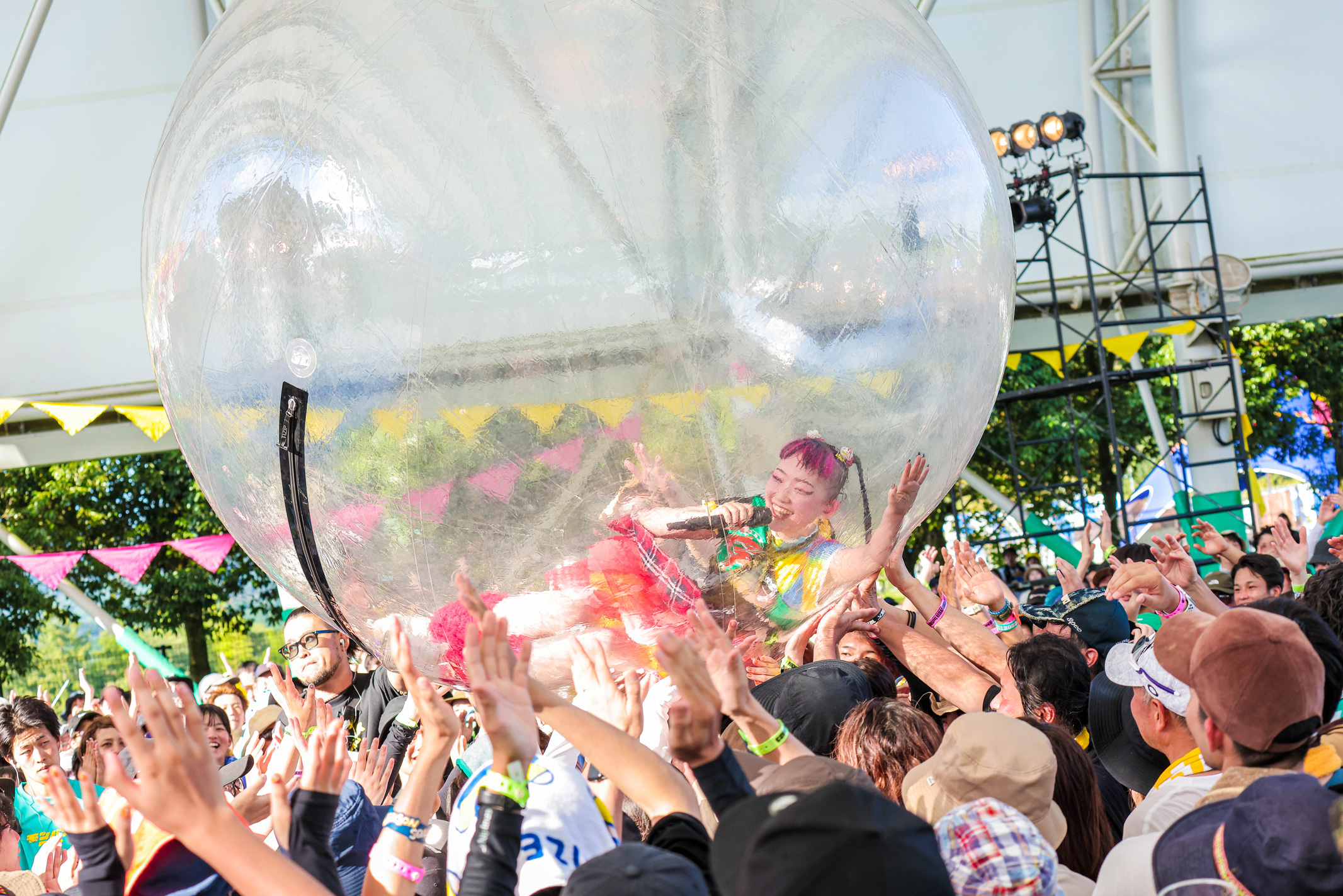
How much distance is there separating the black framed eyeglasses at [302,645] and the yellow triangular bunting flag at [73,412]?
4.20 m

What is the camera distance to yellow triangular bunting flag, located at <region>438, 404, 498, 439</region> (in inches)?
72.0

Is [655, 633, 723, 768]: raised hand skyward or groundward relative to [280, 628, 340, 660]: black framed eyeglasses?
skyward

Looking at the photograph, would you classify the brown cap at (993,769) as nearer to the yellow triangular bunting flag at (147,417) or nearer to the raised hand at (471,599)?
the raised hand at (471,599)

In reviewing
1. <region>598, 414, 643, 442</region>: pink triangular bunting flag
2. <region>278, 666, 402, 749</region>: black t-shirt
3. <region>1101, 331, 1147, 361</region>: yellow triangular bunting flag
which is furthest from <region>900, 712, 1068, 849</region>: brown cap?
<region>1101, 331, 1147, 361</region>: yellow triangular bunting flag

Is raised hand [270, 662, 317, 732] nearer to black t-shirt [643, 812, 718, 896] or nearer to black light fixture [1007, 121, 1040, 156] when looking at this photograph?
black t-shirt [643, 812, 718, 896]

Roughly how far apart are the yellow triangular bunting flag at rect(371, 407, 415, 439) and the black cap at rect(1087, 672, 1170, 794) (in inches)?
70.6

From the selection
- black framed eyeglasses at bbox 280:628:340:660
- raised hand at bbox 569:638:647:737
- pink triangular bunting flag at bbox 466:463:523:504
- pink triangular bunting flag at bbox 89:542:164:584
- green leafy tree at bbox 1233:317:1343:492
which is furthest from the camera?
green leafy tree at bbox 1233:317:1343:492

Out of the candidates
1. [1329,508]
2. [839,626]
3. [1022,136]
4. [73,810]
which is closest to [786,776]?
[73,810]

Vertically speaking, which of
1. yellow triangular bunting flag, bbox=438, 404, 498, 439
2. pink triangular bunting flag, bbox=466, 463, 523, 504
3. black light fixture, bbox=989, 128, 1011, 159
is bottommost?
pink triangular bunting flag, bbox=466, 463, 523, 504

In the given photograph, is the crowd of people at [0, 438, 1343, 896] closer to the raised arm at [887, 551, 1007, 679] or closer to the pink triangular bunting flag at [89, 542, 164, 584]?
the raised arm at [887, 551, 1007, 679]

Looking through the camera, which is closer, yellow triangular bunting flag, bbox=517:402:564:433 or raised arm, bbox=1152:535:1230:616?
yellow triangular bunting flag, bbox=517:402:564:433

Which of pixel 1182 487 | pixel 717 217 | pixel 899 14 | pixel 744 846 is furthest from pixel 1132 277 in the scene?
pixel 744 846

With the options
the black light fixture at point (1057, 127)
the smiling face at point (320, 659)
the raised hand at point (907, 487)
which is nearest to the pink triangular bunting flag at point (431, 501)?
the raised hand at point (907, 487)

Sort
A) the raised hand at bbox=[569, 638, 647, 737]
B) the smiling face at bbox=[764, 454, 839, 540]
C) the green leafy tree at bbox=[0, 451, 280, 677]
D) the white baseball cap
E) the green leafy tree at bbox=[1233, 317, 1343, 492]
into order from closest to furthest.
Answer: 1. the smiling face at bbox=[764, 454, 839, 540]
2. the raised hand at bbox=[569, 638, 647, 737]
3. the white baseball cap
4. the green leafy tree at bbox=[0, 451, 280, 677]
5. the green leafy tree at bbox=[1233, 317, 1343, 492]
